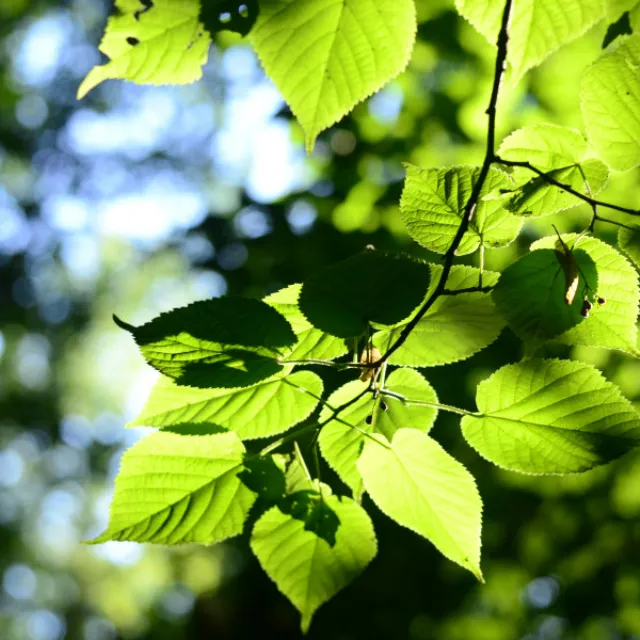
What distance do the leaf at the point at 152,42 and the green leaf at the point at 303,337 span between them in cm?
25

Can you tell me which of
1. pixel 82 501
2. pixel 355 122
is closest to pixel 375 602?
pixel 355 122

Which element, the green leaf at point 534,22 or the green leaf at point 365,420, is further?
the green leaf at point 365,420

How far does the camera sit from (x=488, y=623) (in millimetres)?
3738

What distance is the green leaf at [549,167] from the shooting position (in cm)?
62

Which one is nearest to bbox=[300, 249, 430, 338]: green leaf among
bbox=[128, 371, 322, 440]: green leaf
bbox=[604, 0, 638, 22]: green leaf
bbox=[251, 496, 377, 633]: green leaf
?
bbox=[128, 371, 322, 440]: green leaf

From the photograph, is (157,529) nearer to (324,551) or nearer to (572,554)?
(324,551)

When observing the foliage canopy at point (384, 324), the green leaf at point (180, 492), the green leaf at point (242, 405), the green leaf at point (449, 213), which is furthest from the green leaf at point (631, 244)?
the green leaf at point (180, 492)

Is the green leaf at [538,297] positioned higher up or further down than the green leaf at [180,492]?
higher up

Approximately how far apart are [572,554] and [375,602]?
51.3 inches

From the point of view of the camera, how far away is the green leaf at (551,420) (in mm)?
593

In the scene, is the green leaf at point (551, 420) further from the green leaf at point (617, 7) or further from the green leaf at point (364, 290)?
the green leaf at point (617, 7)

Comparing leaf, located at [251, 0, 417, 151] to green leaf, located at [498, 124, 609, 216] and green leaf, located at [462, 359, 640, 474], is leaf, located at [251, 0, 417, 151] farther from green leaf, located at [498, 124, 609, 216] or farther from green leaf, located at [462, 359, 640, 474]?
green leaf, located at [462, 359, 640, 474]

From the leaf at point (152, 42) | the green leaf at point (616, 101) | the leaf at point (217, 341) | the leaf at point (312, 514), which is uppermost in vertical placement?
the leaf at point (152, 42)

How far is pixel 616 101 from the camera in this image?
578 mm
